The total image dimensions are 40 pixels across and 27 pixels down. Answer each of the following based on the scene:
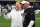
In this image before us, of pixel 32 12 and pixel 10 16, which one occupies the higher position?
pixel 32 12

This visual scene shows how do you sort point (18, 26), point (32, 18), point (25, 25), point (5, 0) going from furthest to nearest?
1. point (5, 0)
2. point (18, 26)
3. point (25, 25)
4. point (32, 18)

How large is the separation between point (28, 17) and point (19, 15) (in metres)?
0.48

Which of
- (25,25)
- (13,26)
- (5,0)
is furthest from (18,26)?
(5,0)

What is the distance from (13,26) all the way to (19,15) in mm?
248

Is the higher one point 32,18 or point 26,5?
point 26,5

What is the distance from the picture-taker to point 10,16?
2.38 m

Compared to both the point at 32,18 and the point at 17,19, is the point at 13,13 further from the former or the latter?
the point at 32,18

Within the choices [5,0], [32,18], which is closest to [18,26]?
[32,18]

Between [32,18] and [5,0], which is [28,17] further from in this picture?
[5,0]

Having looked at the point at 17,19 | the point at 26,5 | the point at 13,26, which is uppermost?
the point at 26,5

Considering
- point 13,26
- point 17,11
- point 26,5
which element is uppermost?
point 26,5

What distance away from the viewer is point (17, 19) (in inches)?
92.1

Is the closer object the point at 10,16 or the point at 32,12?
the point at 32,12

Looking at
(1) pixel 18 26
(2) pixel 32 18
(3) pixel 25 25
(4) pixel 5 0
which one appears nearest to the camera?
(2) pixel 32 18
